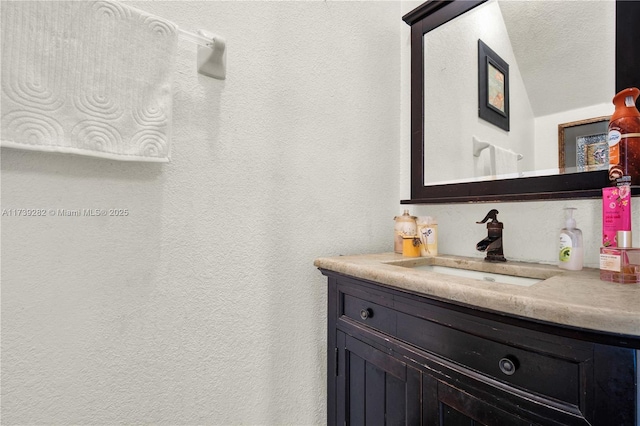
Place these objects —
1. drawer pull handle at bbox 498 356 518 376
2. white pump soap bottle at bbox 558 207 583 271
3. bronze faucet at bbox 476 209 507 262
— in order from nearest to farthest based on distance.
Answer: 1. drawer pull handle at bbox 498 356 518 376
2. white pump soap bottle at bbox 558 207 583 271
3. bronze faucet at bbox 476 209 507 262

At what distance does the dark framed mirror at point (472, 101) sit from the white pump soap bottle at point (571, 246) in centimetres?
8

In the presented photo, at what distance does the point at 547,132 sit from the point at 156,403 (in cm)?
137

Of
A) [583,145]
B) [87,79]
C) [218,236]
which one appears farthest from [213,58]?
[583,145]

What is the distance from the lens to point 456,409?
26.2 inches

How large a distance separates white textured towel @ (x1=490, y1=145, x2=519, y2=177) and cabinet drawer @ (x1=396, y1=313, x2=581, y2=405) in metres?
0.60

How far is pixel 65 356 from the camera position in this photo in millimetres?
740

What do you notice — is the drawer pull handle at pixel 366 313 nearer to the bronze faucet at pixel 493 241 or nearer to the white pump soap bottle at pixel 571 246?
the bronze faucet at pixel 493 241

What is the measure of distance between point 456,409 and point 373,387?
0.87 ft

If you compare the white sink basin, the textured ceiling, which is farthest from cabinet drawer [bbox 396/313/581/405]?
the textured ceiling

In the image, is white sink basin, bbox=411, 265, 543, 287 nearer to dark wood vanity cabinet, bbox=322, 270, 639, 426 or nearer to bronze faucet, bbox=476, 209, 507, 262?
bronze faucet, bbox=476, 209, 507, 262

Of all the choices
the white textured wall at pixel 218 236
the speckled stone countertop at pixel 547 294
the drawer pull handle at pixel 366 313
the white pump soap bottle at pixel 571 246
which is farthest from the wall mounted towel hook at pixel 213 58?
the white pump soap bottle at pixel 571 246

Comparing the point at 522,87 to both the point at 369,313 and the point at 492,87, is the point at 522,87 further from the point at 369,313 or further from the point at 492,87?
the point at 369,313

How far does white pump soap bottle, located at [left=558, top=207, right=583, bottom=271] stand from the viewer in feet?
2.71

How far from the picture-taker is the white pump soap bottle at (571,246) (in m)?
0.83
